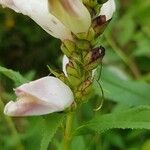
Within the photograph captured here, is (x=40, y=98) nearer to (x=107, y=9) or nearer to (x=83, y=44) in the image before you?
(x=83, y=44)

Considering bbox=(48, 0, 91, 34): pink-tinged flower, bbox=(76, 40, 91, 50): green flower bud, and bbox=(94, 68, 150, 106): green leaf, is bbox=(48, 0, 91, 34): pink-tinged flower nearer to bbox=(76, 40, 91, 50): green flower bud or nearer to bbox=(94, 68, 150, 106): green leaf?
bbox=(76, 40, 91, 50): green flower bud

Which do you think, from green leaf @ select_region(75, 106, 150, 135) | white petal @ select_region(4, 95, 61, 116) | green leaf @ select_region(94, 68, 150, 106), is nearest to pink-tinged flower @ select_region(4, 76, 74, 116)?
white petal @ select_region(4, 95, 61, 116)

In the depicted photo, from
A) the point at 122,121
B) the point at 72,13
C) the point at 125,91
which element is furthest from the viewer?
the point at 125,91

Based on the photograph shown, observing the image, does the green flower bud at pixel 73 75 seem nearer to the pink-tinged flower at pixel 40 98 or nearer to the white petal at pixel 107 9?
the pink-tinged flower at pixel 40 98

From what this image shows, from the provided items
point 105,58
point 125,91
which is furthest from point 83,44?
point 105,58

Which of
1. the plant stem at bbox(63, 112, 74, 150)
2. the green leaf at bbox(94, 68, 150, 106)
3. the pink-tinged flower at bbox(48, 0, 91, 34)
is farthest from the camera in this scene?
the green leaf at bbox(94, 68, 150, 106)
